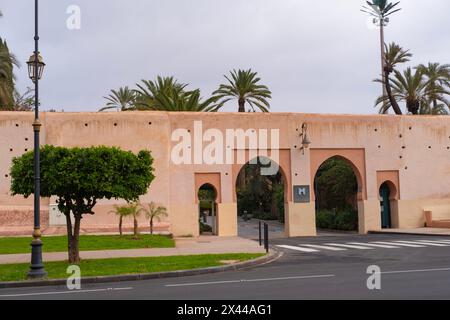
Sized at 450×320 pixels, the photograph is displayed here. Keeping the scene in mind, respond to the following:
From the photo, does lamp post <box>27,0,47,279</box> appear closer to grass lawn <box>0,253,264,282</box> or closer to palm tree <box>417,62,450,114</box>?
grass lawn <box>0,253,264,282</box>

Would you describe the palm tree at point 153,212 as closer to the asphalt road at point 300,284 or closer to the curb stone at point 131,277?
the asphalt road at point 300,284

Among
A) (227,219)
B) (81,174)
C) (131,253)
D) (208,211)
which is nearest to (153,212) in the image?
(227,219)

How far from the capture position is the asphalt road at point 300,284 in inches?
392

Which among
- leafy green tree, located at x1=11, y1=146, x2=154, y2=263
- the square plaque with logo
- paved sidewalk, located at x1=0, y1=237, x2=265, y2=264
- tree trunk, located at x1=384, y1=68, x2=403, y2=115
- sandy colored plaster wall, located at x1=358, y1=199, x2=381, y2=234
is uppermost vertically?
tree trunk, located at x1=384, y1=68, x2=403, y2=115

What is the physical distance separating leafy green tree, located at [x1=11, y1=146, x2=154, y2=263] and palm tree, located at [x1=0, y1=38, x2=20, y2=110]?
68.1ft

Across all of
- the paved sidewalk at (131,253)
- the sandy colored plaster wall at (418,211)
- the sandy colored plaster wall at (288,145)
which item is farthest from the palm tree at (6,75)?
the sandy colored plaster wall at (418,211)

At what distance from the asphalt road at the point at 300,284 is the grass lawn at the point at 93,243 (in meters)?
7.20

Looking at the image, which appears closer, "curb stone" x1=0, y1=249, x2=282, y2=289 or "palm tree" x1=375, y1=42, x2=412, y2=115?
"curb stone" x1=0, y1=249, x2=282, y2=289

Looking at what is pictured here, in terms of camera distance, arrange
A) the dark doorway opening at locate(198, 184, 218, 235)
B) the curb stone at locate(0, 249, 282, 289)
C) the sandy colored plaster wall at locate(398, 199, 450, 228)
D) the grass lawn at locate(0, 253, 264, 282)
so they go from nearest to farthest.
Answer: the curb stone at locate(0, 249, 282, 289)
the grass lawn at locate(0, 253, 264, 282)
the dark doorway opening at locate(198, 184, 218, 235)
the sandy colored plaster wall at locate(398, 199, 450, 228)

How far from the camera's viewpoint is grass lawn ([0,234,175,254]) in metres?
21.4

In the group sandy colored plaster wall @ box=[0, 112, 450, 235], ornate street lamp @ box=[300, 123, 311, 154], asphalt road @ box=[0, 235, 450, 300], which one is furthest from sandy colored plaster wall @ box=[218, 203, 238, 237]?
asphalt road @ box=[0, 235, 450, 300]

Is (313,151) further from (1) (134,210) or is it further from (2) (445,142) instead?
(1) (134,210)

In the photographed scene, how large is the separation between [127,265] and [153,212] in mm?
12300
